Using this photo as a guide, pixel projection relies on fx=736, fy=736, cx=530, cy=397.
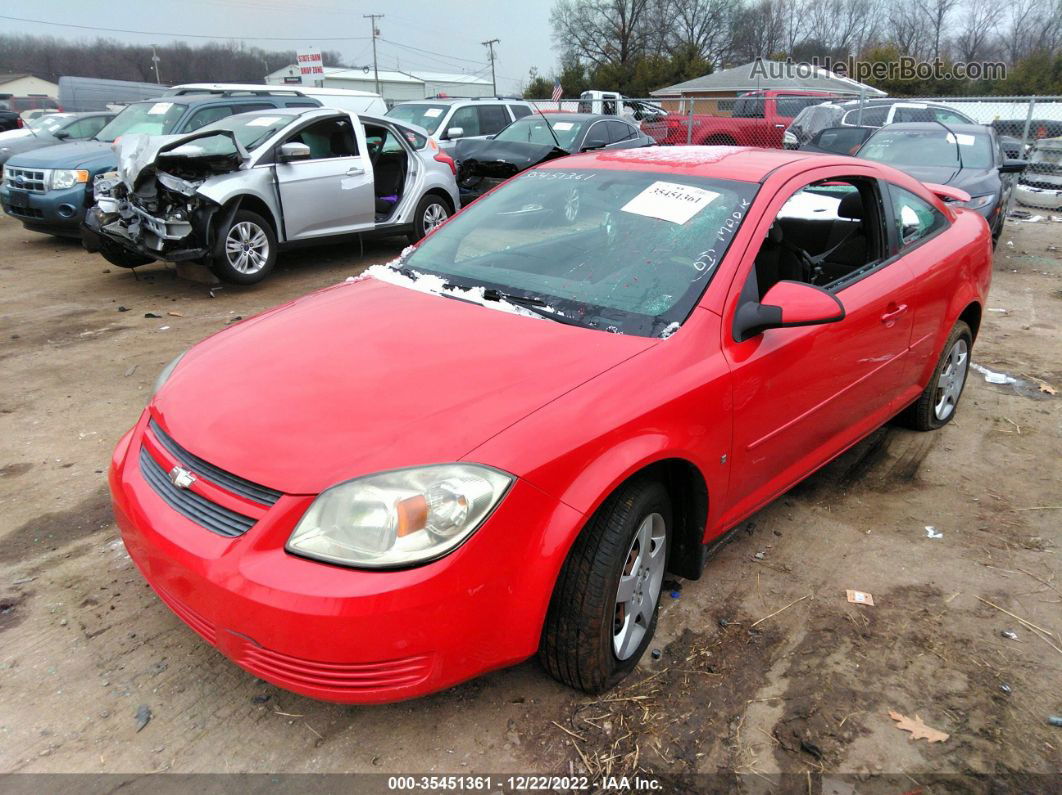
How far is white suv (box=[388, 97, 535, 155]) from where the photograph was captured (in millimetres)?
13141

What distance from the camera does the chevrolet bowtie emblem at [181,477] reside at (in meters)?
2.17

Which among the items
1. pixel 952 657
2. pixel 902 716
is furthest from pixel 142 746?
pixel 952 657

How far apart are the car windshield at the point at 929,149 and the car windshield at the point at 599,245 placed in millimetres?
7481

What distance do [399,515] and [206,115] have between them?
32.6 feet

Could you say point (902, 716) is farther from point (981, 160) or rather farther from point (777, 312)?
point (981, 160)

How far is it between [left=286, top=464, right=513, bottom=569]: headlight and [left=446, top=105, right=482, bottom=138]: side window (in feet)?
40.4

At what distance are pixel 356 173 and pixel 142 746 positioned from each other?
7018 millimetres

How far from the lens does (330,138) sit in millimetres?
8234

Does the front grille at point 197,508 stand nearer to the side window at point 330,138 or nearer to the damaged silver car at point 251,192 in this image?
the damaged silver car at point 251,192

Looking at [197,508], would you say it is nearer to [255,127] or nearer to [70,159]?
[255,127]

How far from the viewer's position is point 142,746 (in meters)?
2.18

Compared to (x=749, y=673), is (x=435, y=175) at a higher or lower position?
higher

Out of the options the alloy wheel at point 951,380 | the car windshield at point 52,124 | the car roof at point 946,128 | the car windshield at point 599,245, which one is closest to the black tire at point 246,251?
the car windshield at point 599,245

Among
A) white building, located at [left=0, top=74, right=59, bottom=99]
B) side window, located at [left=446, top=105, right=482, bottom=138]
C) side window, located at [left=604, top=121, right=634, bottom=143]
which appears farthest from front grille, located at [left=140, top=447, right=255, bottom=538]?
white building, located at [left=0, top=74, right=59, bottom=99]
